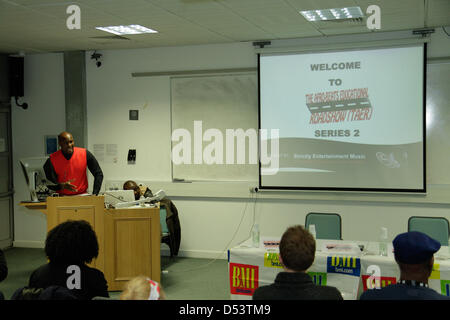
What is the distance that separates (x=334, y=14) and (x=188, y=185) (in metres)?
3.10

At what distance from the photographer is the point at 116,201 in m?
5.34

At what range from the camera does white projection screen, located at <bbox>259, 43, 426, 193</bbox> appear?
595 centimetres

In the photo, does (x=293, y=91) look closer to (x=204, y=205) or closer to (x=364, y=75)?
(x=364, y=75)

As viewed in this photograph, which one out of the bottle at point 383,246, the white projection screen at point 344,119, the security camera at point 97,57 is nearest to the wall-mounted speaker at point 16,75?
the security camera at point 97,57

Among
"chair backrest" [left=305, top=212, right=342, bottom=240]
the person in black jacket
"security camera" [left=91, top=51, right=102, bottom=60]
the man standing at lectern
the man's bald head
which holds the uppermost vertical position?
"security camera" [left=91, top=51, right=102, bottom=60]

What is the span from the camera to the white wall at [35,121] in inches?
301

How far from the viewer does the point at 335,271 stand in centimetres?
385

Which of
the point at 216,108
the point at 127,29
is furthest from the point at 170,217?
the point at 127,29

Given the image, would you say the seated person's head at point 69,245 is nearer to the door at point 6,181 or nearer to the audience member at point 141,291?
the audience member at point 141,291

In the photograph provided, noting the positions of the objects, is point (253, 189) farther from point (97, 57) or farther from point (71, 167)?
point (97, 57)

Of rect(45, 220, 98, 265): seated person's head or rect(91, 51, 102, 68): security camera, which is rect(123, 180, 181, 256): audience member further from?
rect(45, 220, 98, 265): seated person's head

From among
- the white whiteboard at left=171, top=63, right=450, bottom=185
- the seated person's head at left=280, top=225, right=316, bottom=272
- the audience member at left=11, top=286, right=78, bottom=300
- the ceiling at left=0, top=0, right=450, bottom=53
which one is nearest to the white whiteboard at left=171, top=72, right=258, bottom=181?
the white whiteboard at left=171, top=63, right=450, bottom=185

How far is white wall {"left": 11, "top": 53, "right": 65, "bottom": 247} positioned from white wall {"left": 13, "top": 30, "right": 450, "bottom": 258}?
0.03 metres

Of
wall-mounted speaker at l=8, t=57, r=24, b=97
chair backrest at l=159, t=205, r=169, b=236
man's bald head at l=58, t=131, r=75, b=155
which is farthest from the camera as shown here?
wall-mounted speaker at l=8, t=57, r=24, b=97
